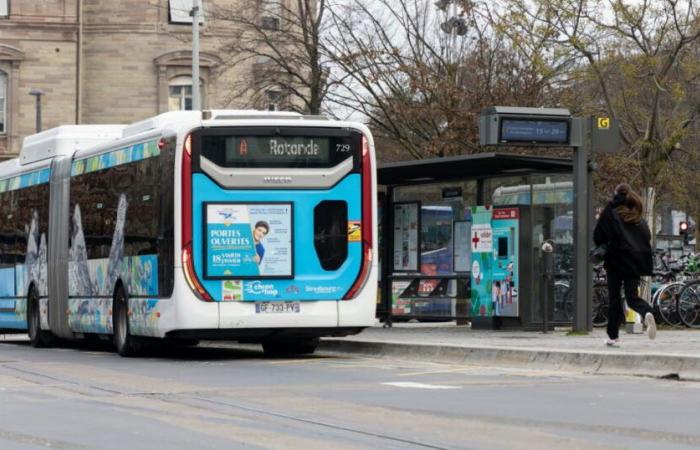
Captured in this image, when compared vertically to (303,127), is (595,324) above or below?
below

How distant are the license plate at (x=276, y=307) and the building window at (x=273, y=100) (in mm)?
23695

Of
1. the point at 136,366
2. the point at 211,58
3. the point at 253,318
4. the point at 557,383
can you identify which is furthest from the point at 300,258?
the point at 211,58

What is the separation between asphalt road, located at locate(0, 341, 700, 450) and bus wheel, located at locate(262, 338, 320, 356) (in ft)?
9.22

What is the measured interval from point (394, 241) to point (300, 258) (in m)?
6.83

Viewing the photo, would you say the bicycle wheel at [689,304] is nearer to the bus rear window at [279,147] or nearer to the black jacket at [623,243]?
the black jacket at [623,243]

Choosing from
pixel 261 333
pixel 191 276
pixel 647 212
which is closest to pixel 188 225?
pixel 191 276

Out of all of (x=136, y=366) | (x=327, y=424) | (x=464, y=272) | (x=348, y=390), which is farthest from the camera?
(x=464, y=272)

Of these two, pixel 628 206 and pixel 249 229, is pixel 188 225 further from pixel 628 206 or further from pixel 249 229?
pixel 628 206

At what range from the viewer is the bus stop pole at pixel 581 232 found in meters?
21.7

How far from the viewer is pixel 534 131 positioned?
71.3 ft

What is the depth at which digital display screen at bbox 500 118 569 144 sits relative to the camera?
21562 mm

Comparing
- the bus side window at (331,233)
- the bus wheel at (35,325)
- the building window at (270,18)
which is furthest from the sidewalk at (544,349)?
the building window at (270,18)

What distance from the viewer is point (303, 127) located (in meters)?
20.2

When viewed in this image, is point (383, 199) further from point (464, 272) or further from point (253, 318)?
point (253, 318)
